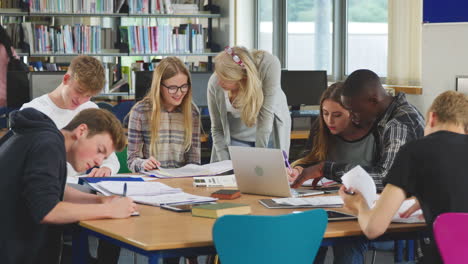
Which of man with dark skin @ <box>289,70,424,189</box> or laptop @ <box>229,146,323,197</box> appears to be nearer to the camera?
laptop @ <box>229,146,323,197</box>

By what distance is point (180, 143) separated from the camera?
408 centimetres

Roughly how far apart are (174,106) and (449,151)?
76.5 inches

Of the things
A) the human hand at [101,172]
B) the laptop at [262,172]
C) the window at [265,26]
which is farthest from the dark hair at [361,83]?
the window at [265,26]

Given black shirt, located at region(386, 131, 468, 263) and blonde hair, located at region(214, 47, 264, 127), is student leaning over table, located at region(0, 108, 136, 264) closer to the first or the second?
black shirt, located at region(386, 131, 468, 263)

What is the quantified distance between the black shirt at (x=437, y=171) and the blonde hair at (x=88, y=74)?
1.72 meters

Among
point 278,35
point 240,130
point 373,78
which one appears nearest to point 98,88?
point 240,130

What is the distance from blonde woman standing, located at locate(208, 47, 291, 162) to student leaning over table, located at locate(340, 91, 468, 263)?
179 cm

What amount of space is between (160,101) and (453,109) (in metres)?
1.91

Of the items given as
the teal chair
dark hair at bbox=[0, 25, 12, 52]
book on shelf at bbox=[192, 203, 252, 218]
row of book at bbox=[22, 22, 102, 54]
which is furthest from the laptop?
row of book at bbox=[22, 22, 102, 54]

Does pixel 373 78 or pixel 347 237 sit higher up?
pixel 373 78

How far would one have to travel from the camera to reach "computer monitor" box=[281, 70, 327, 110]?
6.68m

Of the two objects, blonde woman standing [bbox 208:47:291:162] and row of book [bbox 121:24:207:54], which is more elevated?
row of book [bbox 121:24:207:54]

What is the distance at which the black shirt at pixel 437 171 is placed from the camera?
2.41 m

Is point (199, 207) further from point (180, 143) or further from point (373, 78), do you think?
point (180, 143)
